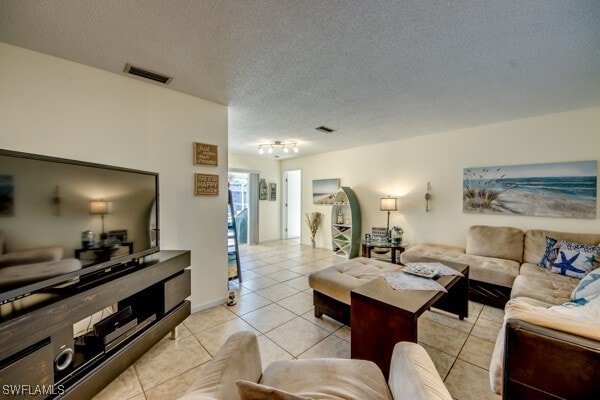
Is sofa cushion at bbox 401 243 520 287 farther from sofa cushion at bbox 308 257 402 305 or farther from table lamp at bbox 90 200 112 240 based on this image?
table lamp at bbox 90 200 112 240

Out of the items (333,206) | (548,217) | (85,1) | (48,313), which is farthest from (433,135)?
(48,313)

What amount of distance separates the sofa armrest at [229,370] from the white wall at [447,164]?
3816mm

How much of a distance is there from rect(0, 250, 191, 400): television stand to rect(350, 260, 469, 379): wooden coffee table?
1.51m

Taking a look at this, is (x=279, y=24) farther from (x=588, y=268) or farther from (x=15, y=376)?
(x=588, y=268)

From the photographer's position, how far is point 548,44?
161cm

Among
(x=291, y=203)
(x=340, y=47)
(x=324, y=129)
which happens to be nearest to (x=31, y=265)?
(x=340, y=47)

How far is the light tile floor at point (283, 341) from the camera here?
1.54 m

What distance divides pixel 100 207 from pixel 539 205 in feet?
15.7

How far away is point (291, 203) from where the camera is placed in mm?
7031

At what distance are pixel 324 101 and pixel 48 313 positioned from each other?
272 cm

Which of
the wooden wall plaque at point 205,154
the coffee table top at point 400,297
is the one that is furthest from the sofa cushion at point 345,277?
the wooden wall plaque at point 205,154

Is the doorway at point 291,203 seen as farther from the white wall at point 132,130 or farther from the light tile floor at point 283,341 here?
the white wall at point 132,130

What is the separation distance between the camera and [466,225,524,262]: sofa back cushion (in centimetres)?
296

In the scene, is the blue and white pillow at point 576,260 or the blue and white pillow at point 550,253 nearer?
the blue and white pillow at point 576,260
